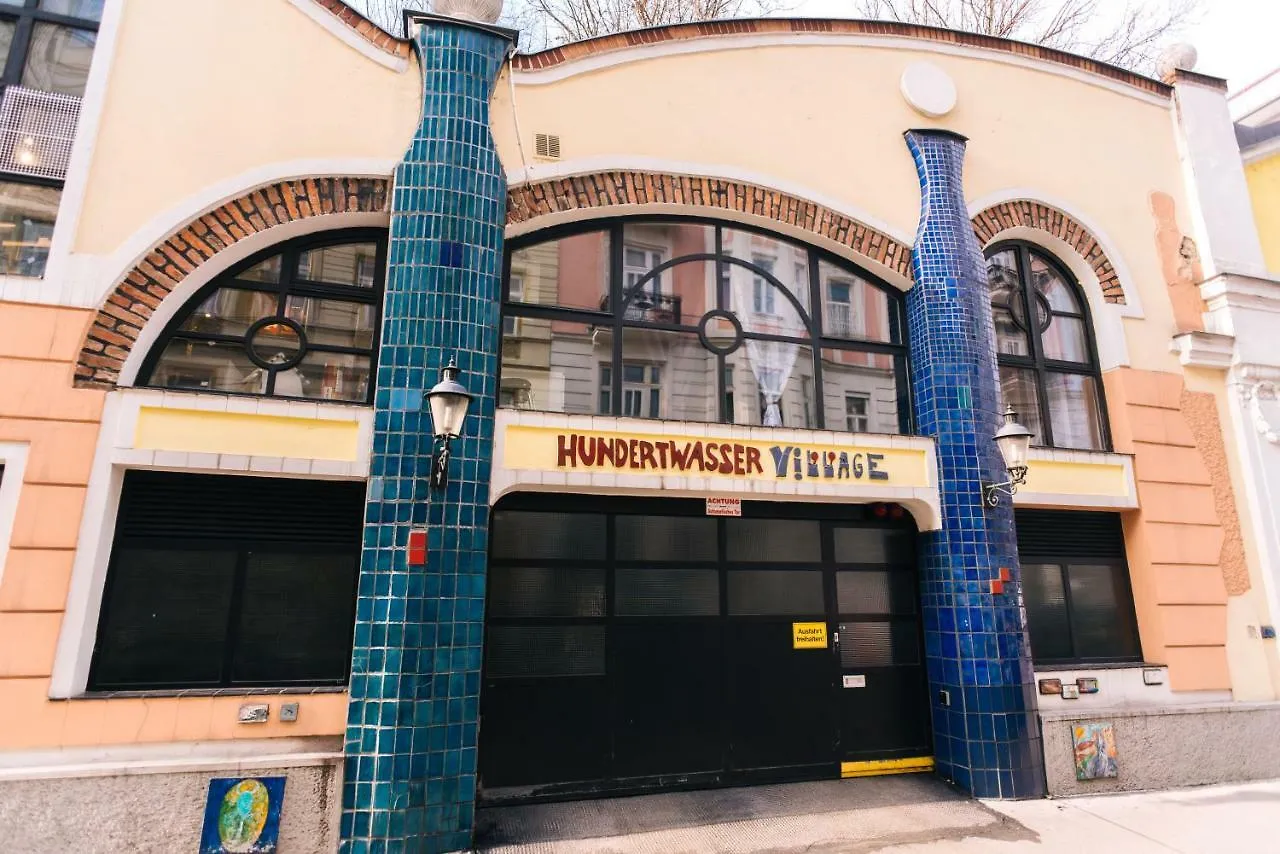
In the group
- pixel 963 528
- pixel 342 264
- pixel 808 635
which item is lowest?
pixel 808 635

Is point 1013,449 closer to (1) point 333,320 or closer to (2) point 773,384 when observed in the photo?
(2) point 773,384

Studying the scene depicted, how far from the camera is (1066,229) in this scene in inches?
333

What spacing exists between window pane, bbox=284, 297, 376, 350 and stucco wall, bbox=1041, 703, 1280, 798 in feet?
25.9

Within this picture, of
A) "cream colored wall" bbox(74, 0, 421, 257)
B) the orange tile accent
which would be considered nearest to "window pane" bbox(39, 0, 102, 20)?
"cream colored wall" bbox(74, 0, 421, 257)

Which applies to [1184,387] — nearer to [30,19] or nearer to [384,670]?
[384,670]

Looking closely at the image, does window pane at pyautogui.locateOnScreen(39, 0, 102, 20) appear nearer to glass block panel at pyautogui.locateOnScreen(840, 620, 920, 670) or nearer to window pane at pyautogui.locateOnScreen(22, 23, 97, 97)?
window pane at pyautogui.locateOnScreen(22, 23, 97, 97)

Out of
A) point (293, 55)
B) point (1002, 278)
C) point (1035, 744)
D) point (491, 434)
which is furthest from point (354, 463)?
point (1002, 278)

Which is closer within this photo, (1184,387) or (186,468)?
(186,468)

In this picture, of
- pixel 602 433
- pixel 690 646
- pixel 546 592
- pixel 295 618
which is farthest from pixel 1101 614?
pixel 295 618

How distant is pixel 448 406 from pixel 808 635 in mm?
4484

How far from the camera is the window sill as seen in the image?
200 inches

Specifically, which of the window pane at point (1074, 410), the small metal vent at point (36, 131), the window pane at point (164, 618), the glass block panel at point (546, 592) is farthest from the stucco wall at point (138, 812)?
the window pane at point (1074, 410)

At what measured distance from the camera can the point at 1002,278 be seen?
8.49 metres

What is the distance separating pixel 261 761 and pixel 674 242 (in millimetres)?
6141
